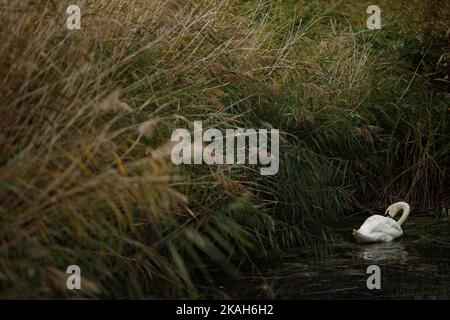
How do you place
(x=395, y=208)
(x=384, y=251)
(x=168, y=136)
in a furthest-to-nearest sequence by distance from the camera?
(x=395, y=208)
(x=384, y=251)
(x=168, y=136)

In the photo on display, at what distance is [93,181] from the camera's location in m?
3.32

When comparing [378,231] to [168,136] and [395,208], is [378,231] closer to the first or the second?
[395,208]

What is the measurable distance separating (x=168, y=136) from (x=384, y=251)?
1.61 metres

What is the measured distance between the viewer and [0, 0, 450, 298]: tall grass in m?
3.47

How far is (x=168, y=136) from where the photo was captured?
4.55 meters

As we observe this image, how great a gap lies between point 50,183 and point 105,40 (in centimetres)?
122

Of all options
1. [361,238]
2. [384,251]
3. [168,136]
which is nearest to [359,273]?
Answer: [384,251]

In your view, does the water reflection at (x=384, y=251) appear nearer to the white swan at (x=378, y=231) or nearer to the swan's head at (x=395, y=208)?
the white swan at (x=378, y=231)

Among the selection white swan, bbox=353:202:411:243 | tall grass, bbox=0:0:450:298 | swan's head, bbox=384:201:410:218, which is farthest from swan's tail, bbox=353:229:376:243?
swan's head, bbox=384:201:410:218

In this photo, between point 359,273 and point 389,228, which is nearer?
point 359,273

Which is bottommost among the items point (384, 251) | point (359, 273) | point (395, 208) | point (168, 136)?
point (359, 273)
